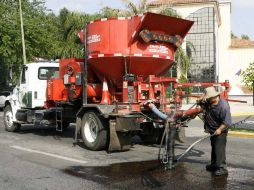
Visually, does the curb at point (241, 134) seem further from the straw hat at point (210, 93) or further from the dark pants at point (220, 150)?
the straw hat at point (210, 93)

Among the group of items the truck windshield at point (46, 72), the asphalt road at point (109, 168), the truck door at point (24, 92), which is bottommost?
the asphalt road at point (109, 168)

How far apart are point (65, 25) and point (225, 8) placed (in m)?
24.7

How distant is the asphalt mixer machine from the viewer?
34.0 feet

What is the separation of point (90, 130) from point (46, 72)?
4.04 m

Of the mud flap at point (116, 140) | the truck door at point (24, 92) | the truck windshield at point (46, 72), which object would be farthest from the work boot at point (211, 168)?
the truck door at point (24, 92)

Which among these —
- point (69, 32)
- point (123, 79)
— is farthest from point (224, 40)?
point (123, 79)

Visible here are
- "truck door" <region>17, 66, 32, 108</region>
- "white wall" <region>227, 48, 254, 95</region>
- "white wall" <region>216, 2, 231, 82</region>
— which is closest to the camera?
"truck door" <region>17, 66, 32, 108</region>

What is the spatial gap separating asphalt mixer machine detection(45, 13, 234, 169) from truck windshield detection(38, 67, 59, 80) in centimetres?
256

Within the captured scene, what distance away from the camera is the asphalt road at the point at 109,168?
7.12 meters

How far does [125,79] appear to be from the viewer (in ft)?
35.4

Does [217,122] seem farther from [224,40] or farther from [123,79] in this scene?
[224,40]

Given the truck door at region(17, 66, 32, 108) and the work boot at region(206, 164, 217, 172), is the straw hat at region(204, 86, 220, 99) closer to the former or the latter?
the work boot at region(206, 164, 217, 172)

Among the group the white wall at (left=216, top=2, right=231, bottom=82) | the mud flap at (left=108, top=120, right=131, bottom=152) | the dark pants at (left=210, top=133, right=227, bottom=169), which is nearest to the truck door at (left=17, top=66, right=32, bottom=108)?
the mud flap at (left=108, top=120, right=131, bottom=152)

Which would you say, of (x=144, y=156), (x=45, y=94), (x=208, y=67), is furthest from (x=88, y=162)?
(x=208, y=67)
